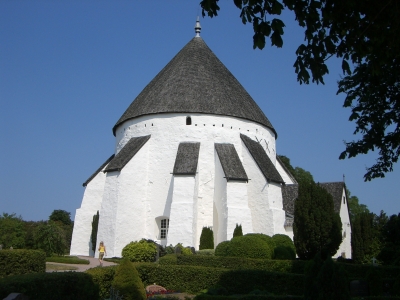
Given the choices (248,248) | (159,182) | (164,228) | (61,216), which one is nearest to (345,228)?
(164,228)

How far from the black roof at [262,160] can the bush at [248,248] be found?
6.18 meters

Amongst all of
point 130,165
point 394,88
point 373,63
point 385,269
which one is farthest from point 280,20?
point 130,165

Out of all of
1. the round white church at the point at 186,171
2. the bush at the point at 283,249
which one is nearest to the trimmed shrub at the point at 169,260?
the bush at the point at 283,249

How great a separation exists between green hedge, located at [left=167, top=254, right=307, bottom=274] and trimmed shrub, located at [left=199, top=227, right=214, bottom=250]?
5.73 meters

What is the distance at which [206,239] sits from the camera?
24812 millimetres

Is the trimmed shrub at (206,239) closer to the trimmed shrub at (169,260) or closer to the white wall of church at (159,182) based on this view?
the white wall of church at (159,182)

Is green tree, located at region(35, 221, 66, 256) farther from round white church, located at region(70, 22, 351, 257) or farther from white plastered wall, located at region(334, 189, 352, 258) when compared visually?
white plastered wall, located at region(334, 189, 352, 258)

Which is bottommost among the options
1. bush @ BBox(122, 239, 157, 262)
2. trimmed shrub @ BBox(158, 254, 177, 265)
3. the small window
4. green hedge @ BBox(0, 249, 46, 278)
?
green hedge @ BBox(0, 249, 46, 278)

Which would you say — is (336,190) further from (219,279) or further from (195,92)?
(219,279)

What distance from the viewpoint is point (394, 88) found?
40.2ft

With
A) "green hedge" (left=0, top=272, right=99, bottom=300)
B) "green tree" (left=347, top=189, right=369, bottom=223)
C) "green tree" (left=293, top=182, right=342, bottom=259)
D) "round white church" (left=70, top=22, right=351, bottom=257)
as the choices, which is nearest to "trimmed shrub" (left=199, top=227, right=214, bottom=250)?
"round white church" (left=70, top=22, right=351, bottom=257)

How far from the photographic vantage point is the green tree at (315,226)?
2161 cm

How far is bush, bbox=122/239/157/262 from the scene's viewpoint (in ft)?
71.6

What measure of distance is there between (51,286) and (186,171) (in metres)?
Answer: 15.5
